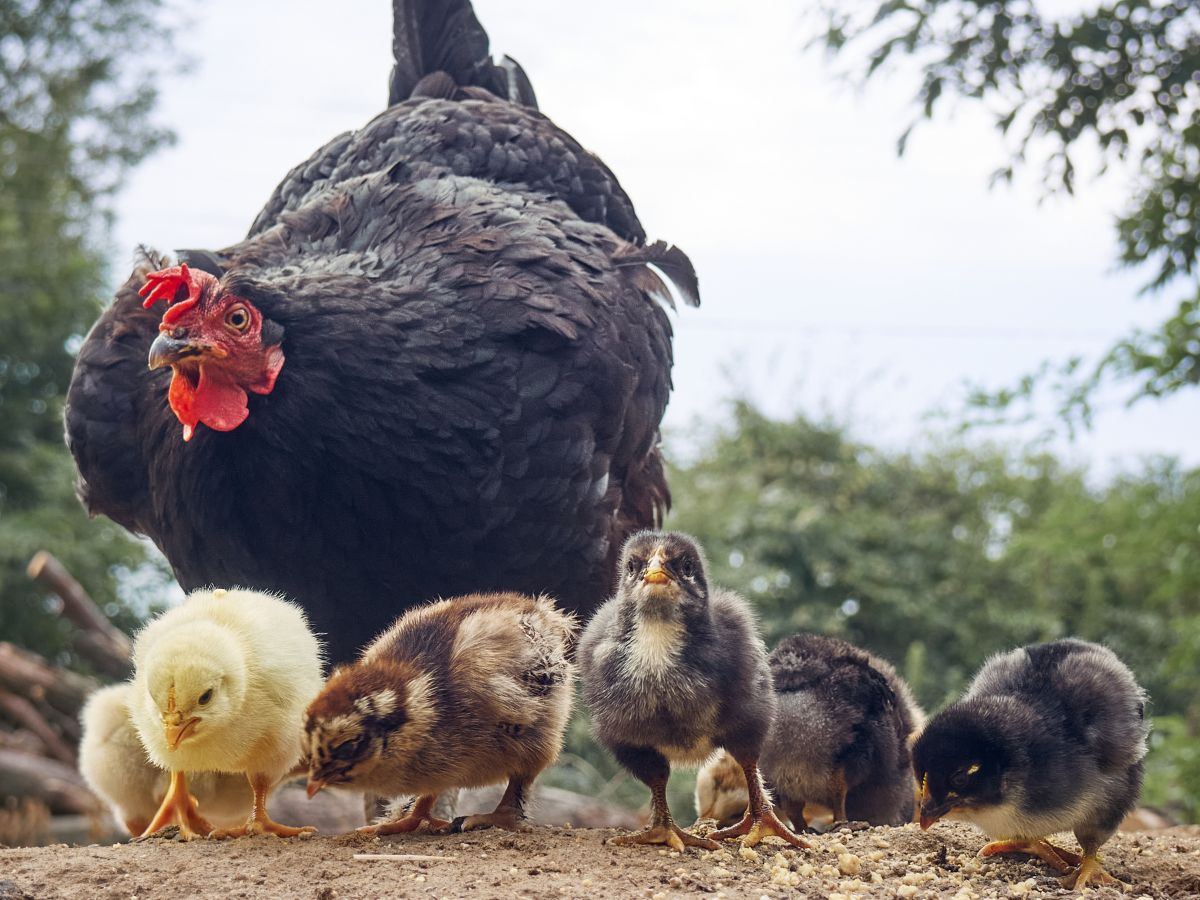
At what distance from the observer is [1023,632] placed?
10.9 meters

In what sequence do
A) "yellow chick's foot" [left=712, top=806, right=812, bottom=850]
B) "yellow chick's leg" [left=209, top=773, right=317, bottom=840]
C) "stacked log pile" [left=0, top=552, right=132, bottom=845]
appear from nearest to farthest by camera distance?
1. "yellow chick's foot" [left=712, top=806, right=812, bottom=850]
2. "yellow chick's leg" [left=209, top=773, right=317, bottom=840]
3. "stacked log pile" [left=0, top=552, right=132, bottom=845]

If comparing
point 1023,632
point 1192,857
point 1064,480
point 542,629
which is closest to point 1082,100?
point 1192,857

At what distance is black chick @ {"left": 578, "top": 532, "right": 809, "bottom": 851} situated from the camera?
296cm

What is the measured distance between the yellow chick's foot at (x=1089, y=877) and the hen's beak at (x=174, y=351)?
2.68 m

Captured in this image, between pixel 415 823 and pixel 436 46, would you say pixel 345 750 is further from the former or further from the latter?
pixel 436 46

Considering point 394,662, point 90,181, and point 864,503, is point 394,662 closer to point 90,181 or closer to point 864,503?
point 864,503

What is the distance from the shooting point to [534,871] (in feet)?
9.20

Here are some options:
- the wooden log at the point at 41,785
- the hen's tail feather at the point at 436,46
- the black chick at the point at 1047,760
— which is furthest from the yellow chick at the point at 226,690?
the wooden log at the point at 41,785

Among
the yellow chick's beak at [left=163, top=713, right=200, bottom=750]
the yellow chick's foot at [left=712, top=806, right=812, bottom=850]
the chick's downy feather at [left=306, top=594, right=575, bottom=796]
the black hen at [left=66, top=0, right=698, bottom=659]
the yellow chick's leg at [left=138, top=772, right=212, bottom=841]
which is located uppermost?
the black hen at [left=66, top=0, right=698, bottom=659]

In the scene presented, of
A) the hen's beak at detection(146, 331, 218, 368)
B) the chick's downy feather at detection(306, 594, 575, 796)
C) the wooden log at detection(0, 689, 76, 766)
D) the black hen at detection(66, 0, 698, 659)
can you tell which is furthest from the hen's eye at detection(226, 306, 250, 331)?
the wooden log at detection(0, 689, 76, 766)

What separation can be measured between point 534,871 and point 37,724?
752 centimetres

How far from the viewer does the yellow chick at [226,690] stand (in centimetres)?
302

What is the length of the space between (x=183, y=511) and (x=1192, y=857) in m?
3.21

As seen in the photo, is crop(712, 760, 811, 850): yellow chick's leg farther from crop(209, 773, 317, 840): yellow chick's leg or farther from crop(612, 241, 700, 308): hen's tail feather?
crop(612, 241, 700, 308): hen's tail feather
